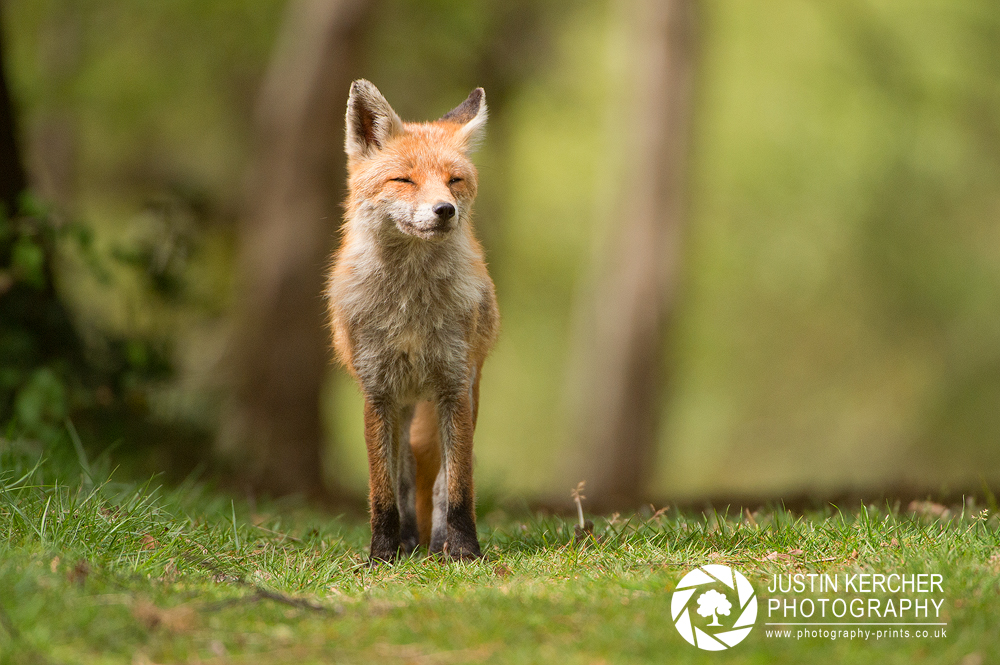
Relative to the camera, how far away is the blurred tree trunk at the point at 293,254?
9992 mm

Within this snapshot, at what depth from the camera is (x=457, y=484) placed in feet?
15.5

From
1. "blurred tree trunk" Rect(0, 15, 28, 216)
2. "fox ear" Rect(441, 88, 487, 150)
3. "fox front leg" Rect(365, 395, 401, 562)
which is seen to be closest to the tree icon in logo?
"fox front leg" Rect(365, 395, 401, 562)

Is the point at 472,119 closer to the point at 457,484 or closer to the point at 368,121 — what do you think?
the point at 368,121

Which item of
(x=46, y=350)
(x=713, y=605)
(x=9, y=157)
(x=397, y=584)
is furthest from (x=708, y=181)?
(x=713, y=605)

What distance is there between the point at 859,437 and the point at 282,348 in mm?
15967

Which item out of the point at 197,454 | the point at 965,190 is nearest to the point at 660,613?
the point at 197,454

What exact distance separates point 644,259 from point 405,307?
8312mm

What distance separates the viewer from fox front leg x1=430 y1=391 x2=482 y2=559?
4.66 meters

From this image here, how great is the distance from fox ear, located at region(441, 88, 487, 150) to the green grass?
2.04m

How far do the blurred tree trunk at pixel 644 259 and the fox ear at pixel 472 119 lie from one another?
7.59 meters

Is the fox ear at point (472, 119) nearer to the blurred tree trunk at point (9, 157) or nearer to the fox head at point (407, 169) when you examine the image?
the fox head at point (407, 169)

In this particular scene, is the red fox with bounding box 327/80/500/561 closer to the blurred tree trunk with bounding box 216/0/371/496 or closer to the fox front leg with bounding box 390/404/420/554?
the fox front leg with bounding box 390/404/420/554

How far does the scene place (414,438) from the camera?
523 cm

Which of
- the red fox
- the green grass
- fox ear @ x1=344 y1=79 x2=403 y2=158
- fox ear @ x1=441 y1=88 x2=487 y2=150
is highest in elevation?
fox ear @ x1=441 y1=88 x2=487 y2=150
